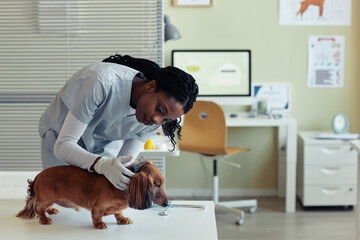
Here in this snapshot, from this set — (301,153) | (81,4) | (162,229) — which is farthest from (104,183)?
(301,153)

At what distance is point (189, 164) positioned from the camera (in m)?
4.28

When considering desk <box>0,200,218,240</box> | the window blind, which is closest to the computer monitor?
Result: the window blind

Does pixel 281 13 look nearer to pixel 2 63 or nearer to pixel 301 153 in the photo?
pixel 301 153

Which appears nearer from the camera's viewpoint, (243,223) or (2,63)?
(2,63)

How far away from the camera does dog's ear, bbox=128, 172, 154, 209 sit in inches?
52.2

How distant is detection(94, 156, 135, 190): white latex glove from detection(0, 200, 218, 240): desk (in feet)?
0.43

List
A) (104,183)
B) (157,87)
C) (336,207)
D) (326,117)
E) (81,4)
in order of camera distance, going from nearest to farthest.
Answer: (104,183), (157,87), (81,4), (336,207), (326,117)

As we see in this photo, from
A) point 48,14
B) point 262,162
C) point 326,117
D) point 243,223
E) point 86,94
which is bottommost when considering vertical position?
point 243,223

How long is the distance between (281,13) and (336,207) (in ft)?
5.03

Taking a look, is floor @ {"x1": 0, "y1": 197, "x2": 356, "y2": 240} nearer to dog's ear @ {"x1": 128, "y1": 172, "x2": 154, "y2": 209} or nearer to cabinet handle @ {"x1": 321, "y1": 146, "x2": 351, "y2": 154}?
cabinet handle @ {"x1": 321, "y1": 146, "x2": 351, "y2": 154}

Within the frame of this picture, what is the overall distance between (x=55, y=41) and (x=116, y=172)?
1.79 metres

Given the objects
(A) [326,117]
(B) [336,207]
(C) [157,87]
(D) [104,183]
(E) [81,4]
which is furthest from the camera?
(A) [326,117]

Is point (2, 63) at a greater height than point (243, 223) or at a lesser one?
greater

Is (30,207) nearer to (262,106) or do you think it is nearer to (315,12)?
(262,106)
